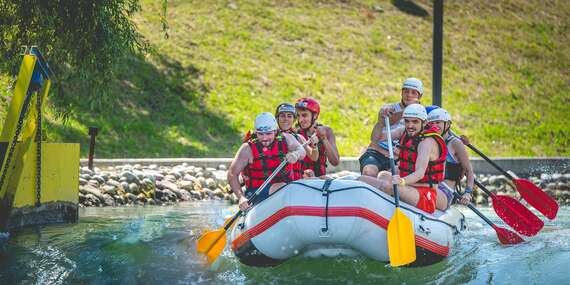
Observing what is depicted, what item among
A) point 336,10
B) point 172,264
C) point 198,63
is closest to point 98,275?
point 172,264

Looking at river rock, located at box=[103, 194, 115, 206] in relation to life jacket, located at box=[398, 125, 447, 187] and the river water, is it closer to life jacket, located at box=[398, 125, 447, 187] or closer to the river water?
the river water

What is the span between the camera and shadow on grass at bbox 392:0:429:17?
28453 mm

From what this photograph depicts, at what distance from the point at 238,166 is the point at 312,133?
46.9 inches

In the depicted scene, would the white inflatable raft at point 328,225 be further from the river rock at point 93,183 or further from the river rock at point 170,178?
the river rock at point 170,178

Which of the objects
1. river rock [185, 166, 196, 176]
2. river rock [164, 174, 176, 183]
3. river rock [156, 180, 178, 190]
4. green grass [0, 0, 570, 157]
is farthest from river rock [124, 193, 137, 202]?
green grass [0, 0, 570, 157]

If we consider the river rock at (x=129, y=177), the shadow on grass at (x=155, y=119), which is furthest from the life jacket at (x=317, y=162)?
the shadow on grass at (x=155, y=119)

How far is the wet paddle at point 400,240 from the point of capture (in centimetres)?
620

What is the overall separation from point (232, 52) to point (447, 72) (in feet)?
24.6

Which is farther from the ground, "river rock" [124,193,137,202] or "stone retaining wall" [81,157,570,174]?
"stone retaining wall" [81,157,570,174]

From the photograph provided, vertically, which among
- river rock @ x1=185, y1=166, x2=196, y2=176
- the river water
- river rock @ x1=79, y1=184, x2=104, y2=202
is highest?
river rock @ x1=185, y1=166, x2=196, y2=176

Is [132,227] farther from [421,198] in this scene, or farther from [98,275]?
[421,198]

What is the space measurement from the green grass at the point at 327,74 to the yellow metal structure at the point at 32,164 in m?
6.06

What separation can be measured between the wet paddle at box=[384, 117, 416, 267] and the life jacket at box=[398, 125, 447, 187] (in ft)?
2.40

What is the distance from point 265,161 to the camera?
7.46 m
